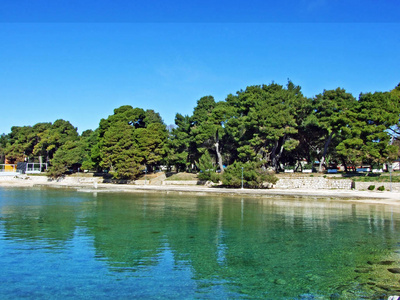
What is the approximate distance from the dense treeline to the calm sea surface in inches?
822

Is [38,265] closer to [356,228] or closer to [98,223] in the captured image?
[98,223]

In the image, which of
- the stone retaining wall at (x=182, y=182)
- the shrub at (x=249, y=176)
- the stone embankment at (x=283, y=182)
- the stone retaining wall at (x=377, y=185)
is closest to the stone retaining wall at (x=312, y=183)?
the stone embankment at (x=283, y=182)

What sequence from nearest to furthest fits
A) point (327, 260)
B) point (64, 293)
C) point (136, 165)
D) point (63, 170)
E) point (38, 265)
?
1. point (64, 293)
2. point (38, 265)
3. point (327, 260)
4. point (136, 165)
5. point (63, 170)

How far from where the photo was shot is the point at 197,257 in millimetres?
13539

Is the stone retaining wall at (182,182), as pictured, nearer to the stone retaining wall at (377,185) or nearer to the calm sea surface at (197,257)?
the stone retaining wall at (377,185)

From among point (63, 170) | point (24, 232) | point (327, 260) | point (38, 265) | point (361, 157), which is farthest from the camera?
point (63, 170)

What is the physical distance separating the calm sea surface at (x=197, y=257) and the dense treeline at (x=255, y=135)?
20876 mm

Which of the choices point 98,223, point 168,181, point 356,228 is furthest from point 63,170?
point 356,228

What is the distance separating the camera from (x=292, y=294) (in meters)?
9.86

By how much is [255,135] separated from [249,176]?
678 cm

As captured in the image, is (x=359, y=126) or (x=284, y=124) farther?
(x=284, y=124)

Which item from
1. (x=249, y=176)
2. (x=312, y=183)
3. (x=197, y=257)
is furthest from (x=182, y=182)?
(x=197, y=257)

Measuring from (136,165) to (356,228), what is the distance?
139 ft

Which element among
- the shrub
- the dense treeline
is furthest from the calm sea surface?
the shrub
